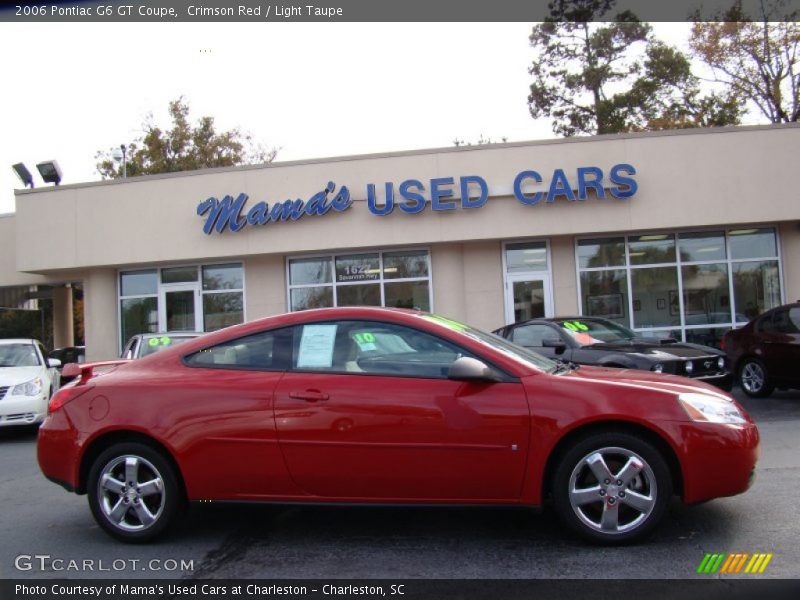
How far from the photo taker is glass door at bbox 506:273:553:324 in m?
15.5

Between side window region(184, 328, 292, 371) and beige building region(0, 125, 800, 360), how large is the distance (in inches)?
420

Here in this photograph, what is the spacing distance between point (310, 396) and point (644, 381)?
2.09 m

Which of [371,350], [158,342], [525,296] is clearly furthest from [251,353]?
[525,296]

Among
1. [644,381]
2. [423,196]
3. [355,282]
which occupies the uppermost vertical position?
[423,196]

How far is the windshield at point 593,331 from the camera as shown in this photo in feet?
31.7

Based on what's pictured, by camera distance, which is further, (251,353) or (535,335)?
(535,335)

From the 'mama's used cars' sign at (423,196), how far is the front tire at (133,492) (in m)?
11.1

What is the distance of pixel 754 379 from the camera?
10727mm

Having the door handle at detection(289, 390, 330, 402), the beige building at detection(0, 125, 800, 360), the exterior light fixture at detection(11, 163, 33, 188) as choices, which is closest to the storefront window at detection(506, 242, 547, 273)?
the beige building at detection(0, 125, 800, 360)

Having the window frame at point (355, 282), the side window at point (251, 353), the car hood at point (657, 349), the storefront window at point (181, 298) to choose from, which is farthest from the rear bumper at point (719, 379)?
the storefront window at point (181, 298)

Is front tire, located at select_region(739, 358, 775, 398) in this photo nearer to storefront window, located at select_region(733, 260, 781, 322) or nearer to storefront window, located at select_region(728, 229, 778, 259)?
storefront window, located at select_region(733, 260, 781, 322)

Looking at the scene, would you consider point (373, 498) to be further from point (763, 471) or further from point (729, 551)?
point (763, 471)

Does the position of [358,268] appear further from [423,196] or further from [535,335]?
[535,335]
